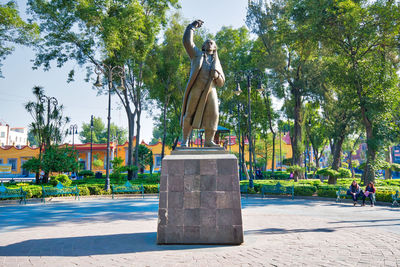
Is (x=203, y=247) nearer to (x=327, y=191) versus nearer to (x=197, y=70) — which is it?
(x=197, y=70)

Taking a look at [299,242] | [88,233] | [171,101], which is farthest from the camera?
[171,101]

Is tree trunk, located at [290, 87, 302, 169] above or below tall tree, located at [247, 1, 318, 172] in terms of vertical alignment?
→ below

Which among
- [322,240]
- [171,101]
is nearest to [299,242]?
[322,240]

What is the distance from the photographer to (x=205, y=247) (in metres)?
5.41

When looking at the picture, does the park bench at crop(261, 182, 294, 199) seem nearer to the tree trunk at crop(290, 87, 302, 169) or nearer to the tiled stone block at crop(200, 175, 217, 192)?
the tree trunk at crop(290, 87, 302, 169)

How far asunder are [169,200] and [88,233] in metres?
2.52

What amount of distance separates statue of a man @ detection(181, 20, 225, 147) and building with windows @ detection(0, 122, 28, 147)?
233 ft

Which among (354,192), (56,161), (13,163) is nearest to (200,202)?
(354,192)

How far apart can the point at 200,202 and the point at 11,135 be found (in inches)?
3220

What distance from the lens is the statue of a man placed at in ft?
21.9

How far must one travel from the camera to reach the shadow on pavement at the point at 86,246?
5141 millimetres

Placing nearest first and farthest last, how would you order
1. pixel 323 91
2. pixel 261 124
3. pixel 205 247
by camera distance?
1. pixel 205 247
2. pixel 323 91
3. pixel 261 124

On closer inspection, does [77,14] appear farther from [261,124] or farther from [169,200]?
[261,124]

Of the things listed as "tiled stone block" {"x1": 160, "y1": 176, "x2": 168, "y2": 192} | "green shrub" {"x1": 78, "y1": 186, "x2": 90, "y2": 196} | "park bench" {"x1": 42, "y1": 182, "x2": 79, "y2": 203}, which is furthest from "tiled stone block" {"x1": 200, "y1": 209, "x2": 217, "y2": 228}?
"green shrub" {"x1": 78, "y1": 186, "x2": 90, "y2": 196}
